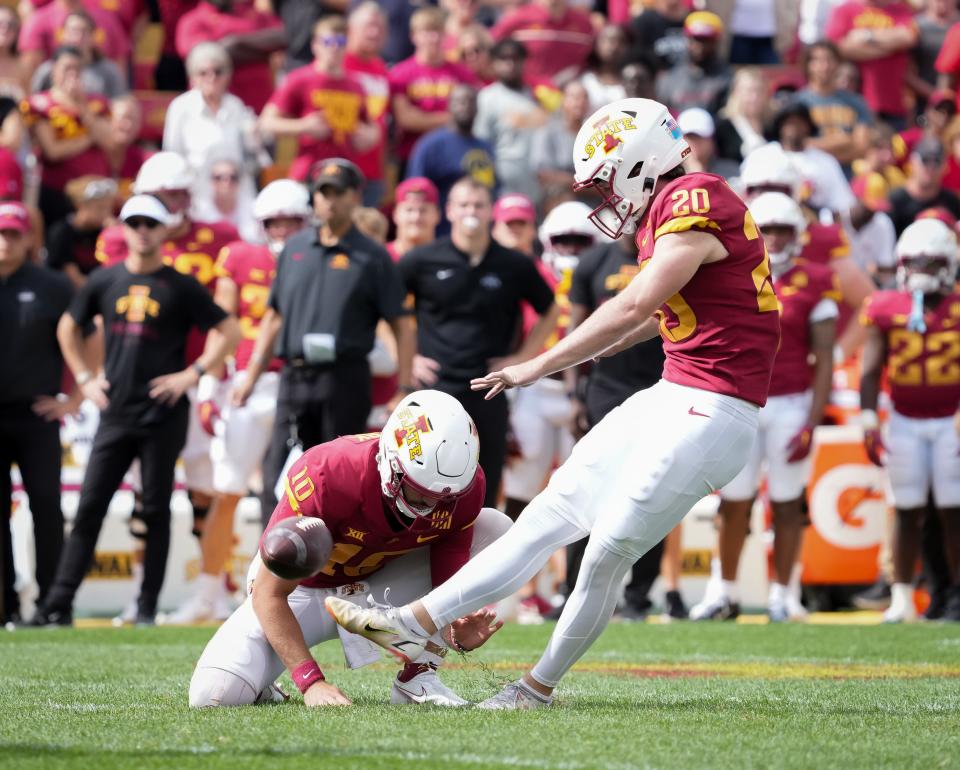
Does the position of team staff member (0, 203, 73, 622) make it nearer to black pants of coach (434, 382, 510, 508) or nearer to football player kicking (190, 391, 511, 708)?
black pants of coach (434, 382, 510, 508)

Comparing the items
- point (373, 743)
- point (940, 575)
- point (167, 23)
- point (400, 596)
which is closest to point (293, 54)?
point (167, 23)

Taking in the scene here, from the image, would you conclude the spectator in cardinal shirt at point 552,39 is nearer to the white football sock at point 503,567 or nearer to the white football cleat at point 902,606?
the white football cleat at point 902,606

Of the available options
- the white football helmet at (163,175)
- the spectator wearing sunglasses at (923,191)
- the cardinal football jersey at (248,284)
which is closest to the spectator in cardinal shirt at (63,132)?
the white football helmet at (163,175)

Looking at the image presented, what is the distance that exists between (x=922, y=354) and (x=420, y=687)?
17.1 ft

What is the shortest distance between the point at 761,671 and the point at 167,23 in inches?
375

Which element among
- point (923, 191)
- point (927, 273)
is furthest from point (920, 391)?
point (923, 191)

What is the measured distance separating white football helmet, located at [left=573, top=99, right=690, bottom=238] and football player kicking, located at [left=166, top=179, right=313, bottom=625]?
457cm

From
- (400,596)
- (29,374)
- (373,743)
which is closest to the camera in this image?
(373,743)

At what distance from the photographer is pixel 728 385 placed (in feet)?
16.8

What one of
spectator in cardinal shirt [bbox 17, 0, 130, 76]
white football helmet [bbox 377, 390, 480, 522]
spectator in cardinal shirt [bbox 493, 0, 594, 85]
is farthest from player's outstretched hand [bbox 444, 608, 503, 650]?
spectator in cardinal shirt [bbox 493, 0, 594, 85]

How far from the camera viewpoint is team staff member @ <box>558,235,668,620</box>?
9.20 m

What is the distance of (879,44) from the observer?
47.5 ft

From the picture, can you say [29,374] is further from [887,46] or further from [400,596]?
[887,46]

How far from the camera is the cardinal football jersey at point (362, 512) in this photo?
17.1 ft
